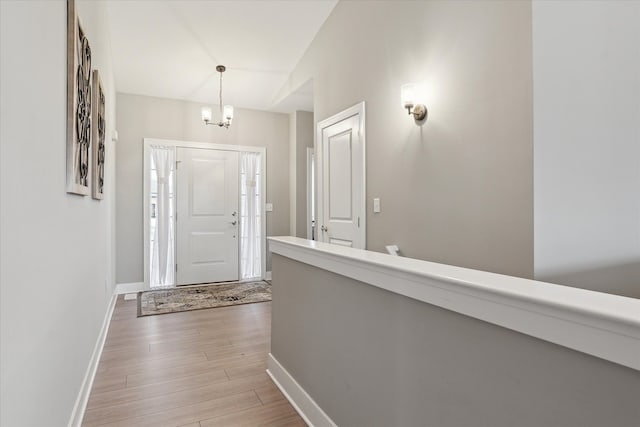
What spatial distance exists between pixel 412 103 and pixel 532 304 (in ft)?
6.67

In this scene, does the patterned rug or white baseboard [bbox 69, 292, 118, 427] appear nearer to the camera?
white baseboard [bbox 69, 292, 118, 427]

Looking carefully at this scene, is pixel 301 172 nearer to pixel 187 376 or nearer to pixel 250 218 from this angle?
pixel 250 218

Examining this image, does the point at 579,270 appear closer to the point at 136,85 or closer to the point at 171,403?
the point at 171,403

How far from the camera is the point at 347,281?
1494mm

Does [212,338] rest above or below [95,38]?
below

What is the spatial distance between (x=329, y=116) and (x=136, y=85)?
107 inches

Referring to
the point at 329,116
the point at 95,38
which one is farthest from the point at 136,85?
the point at 329,116

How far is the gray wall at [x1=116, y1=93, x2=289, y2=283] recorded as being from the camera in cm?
469

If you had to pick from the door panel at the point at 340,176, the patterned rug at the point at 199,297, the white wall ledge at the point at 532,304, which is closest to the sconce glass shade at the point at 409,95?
the door panel at the point at 340,176

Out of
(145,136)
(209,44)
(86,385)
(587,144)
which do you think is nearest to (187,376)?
(86,385)

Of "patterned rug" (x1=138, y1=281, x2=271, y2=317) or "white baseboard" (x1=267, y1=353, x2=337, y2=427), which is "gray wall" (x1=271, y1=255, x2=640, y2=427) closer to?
"white baseboard" (x1=267, y1=353, x2=337, y2=427)

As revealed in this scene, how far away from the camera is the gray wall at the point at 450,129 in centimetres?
185

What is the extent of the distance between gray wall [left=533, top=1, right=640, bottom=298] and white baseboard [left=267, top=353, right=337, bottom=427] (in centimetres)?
132

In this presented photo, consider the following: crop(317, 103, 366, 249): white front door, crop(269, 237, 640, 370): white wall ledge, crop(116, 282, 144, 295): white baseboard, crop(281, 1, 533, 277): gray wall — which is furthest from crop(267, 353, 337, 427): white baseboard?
crop(116, 282, 144, 295): white baseboard
